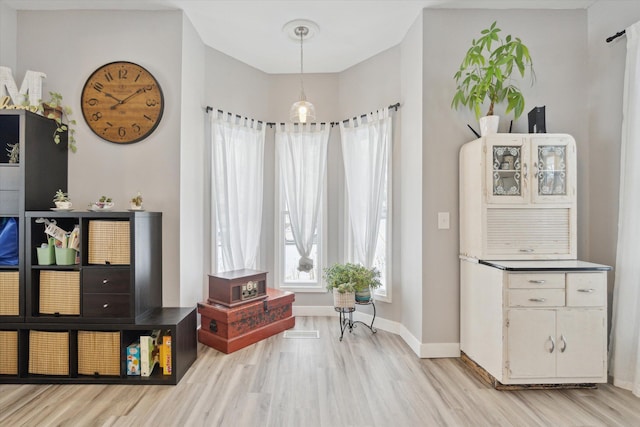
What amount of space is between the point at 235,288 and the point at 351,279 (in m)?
1.11

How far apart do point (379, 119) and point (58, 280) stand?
3137 mm

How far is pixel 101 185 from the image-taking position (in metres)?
2.72

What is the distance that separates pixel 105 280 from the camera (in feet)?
7.54

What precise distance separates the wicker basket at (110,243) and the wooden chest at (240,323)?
92cm

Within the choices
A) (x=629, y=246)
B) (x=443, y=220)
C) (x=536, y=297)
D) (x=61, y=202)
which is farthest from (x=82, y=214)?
(x=629, y=246)

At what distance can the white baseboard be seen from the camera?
2.72 meters

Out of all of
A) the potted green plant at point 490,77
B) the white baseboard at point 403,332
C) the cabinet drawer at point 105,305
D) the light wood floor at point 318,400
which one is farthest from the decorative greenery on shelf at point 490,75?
the cabinet drawer at point 105,305

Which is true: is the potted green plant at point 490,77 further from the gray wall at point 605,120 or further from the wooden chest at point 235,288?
the wooden chest at point 235,288

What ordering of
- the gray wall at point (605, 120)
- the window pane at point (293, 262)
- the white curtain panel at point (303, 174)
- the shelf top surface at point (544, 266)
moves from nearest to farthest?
the shelf top surface at point (544, 266) < the gray wall at point (605, 120) < the white curtain panel at point (303, 174) < the window pane at point (293, 262)

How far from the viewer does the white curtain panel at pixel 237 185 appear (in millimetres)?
3344

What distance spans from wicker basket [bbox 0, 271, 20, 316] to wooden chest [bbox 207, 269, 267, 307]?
1368 mm

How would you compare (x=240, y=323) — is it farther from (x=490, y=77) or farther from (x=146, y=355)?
(x=490, y=77)

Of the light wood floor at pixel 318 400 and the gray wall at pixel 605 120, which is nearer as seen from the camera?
the light wood floor at pixel 318 400

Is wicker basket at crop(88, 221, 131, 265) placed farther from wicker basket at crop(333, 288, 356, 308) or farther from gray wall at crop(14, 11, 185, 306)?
wicker basket at crop(333, 288, 356, 308)
